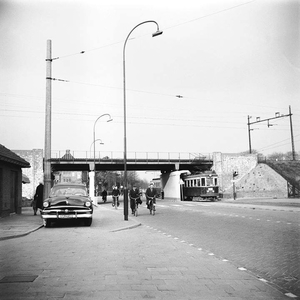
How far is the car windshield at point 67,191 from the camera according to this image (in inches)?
631

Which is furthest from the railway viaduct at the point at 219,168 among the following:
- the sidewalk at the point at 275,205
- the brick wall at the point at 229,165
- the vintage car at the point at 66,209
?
the vintage car at the point at 66,209

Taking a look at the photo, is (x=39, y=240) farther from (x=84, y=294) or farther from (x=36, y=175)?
(x=36, y=175)

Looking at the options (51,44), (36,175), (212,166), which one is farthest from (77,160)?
(51,44)

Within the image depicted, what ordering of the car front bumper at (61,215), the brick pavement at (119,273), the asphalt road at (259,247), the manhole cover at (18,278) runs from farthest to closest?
the car front bumper at (61,215) < the asphalt road at (259,247) < the manhole cover at (18,278) < the brick pavement at (119,273)

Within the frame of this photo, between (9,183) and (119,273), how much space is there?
1506cm

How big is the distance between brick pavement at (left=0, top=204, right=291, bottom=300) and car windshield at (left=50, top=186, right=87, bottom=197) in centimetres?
538

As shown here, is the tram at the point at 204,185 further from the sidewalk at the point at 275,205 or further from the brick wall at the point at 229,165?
the brick wall at the point at 229,165

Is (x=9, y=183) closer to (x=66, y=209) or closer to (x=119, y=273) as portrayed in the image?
(x=66, y=209)

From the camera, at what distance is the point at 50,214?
47.4 feet

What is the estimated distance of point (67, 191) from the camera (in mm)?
16234

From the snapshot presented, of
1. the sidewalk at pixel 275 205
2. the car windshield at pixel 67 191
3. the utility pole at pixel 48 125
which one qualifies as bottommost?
the sidewalk at pixel 275 205

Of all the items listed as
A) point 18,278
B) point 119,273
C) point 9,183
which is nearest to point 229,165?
point 9,183

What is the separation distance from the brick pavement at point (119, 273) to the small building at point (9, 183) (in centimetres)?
856

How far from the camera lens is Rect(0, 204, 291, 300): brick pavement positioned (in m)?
5.30
